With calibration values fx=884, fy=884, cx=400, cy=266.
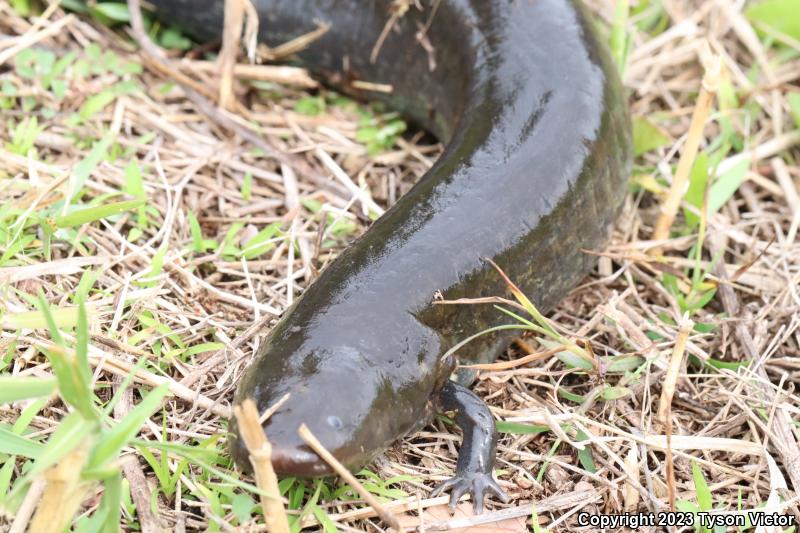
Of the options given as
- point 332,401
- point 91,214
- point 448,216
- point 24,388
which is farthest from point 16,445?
point 448,216

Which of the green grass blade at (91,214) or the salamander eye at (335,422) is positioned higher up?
the green grass blade at (91,214)

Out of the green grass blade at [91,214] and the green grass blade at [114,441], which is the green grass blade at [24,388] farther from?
the green grass blade at [91,214]

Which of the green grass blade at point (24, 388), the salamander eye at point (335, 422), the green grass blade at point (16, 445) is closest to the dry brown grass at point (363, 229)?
the green grass blade at point (16, 445)

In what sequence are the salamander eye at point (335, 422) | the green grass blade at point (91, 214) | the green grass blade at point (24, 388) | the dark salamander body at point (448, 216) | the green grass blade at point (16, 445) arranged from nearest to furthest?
the green grass blade at point (24, 388)
the green grass blade at point (16, 445)
the salamander eye at point (335, 422)
the dark salamander body at point (448, 216)
the green grass blade at point (91, 214)

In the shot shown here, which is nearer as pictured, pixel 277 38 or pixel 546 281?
pixel 546 281

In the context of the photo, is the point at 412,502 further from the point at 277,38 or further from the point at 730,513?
the point at 277,38

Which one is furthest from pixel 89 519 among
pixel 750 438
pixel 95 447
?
pixel 750 438

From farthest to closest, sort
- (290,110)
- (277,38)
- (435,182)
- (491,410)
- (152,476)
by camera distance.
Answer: (277,38), (290,110), (435,182), (491,410), (152,476)
